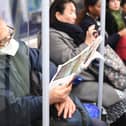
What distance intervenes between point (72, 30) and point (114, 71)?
42cm

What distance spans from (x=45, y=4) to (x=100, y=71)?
1044 mm

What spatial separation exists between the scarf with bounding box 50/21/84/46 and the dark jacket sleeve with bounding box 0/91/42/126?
79 cm

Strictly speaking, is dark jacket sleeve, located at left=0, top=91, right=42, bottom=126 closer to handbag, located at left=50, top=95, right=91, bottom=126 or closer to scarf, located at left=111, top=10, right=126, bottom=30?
handbag, located at left=50, top=95, right=91, bottom=126

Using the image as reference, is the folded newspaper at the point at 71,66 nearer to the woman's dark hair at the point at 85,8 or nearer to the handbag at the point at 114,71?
the handbag at the point at 114,71

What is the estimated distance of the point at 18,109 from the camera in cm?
161

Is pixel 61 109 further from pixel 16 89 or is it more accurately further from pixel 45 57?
pixel 45 57

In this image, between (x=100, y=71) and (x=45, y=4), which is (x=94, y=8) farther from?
(x=45, y=4)

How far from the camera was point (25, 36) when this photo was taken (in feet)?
5.23

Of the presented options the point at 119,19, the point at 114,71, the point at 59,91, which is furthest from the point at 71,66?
the point at 119,19

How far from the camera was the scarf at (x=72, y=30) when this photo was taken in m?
2.34

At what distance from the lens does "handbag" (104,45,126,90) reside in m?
2.52

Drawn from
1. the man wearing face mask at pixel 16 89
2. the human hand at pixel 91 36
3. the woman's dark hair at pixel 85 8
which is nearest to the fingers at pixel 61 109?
the man wearing face mask at pixel 16 89

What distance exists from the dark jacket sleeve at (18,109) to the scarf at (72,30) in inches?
31.1

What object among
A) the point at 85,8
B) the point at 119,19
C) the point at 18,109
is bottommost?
the point at 18,109
